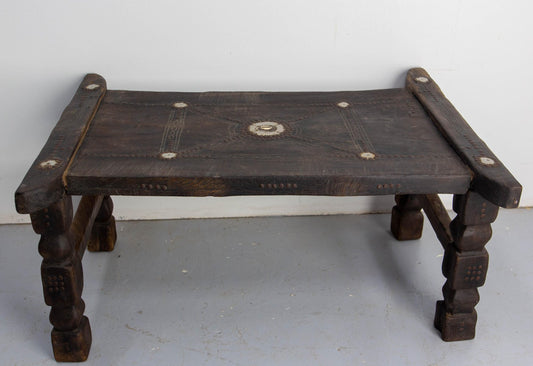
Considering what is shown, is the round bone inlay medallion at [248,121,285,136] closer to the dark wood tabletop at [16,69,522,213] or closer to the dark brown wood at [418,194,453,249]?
the dark wood tabletop at [16,69,522,213]

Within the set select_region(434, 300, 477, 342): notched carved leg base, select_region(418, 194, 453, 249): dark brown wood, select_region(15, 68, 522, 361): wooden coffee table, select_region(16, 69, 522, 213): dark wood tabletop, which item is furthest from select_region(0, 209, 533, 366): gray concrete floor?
select_region(16, 69, 522, 213): dark wood tabletop

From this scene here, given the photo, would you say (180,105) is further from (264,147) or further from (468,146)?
(468,146)

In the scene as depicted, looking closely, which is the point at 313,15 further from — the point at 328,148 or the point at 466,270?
the point at 466,270

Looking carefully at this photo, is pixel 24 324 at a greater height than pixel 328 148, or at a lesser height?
lesser

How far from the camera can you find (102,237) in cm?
283

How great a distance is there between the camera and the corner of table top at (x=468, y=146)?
6.77ft

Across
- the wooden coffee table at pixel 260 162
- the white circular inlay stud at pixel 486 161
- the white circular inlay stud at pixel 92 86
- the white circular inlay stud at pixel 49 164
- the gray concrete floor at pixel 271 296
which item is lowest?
the gray concrete floor at pixel 271 296

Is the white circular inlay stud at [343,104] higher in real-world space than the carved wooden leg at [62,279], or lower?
A: higher

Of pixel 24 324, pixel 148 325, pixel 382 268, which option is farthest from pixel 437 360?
pixel 24 324

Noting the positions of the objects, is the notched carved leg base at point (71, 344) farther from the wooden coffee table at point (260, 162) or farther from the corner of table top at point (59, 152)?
the corner of table top at point (59, 152)

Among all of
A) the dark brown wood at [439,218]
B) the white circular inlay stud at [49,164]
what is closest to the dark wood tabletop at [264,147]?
the white circular inlay stud at [49,164]

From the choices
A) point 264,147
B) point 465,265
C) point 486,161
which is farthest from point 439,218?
point 264,147

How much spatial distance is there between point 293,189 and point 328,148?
0.83ft

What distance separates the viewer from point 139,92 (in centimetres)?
272
